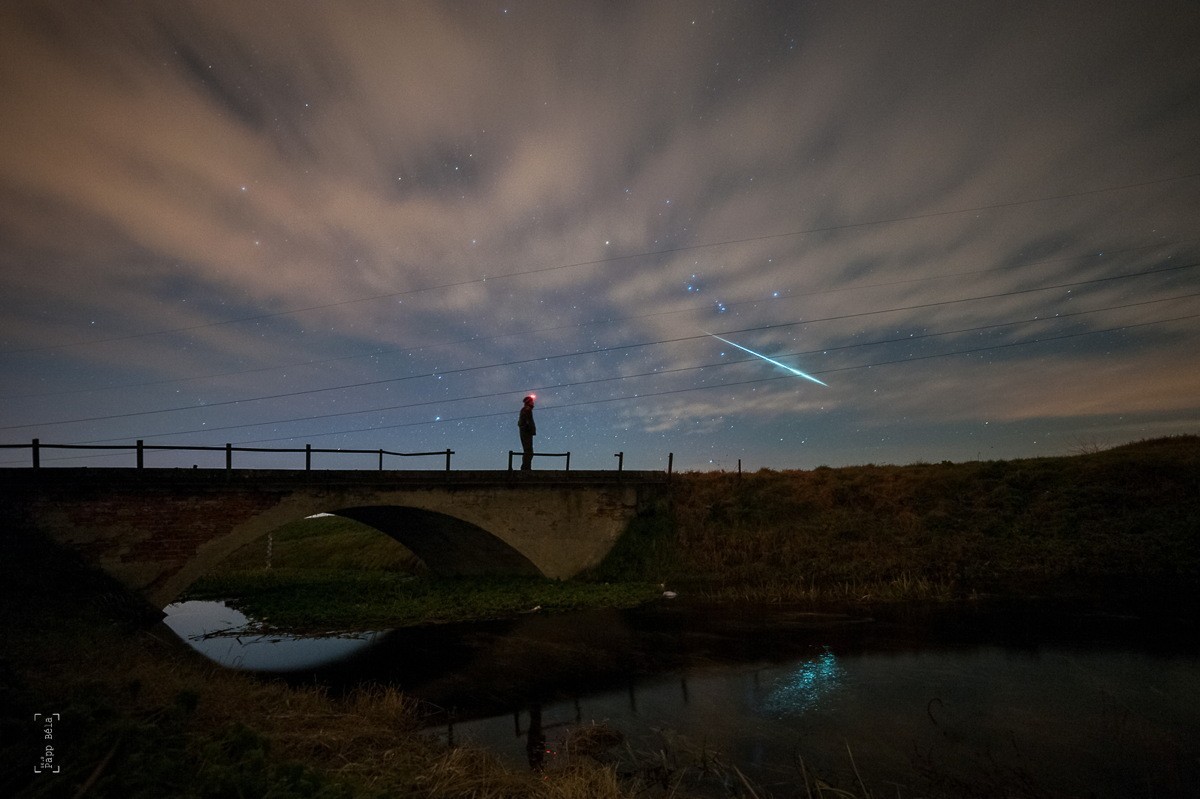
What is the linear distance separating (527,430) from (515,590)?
20.2 ft

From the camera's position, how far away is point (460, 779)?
638cm

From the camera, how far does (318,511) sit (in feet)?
Result: 63.3

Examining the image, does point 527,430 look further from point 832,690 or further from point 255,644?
point 832,690

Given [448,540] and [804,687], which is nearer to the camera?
[804,687]

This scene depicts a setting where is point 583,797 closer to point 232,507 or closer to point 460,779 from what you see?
point 460,779

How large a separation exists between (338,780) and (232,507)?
1465cm

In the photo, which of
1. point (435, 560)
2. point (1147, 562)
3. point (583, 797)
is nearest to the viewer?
point (583, 797)

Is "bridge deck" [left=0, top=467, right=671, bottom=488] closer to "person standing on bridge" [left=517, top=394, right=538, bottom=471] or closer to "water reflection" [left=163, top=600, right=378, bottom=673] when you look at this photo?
"person standing on bridge" [left=517, top=394, right=538, bottom=471]

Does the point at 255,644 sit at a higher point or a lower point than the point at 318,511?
lower

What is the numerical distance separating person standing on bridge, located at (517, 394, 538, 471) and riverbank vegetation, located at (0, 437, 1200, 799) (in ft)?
16.2

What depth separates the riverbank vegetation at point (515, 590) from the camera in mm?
5215

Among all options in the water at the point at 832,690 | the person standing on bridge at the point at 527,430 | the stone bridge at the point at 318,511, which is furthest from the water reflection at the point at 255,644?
the person standing on bridge at the point at 527,430

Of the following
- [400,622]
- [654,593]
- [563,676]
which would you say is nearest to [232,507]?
[400,622]

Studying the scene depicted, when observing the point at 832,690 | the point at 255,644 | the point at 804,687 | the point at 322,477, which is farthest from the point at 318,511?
the point at 832,690
